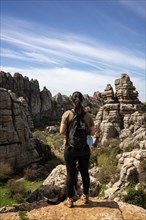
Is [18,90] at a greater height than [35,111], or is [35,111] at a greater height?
[18,90]

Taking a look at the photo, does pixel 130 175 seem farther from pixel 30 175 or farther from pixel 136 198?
pixel 30 175

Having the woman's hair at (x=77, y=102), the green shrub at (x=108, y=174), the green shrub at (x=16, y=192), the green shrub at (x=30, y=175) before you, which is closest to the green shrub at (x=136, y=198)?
the green shrub at (x=108, y=174)

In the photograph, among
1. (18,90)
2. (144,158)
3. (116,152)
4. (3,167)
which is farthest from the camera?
(18,90)

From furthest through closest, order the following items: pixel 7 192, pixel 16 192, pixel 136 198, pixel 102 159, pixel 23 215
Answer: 1. pixel 102 159
2. pixel 7 192
3. pixel 16 192
4. pixel 136 198
5. pixel 23 215

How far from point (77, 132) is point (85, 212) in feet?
5.33

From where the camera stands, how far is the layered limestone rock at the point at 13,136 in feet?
117

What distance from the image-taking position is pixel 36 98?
8838 cm

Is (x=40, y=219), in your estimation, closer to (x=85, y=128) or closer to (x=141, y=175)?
(x=85, y=128)

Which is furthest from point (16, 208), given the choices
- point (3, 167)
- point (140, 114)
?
point (140, 114)

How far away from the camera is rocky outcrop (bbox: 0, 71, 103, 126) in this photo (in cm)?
8138

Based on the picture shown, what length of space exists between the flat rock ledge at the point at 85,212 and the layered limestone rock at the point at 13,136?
29.0 metres

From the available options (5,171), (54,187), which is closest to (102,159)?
(5,171)

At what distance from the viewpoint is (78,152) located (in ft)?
21.8

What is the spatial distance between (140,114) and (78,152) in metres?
41.2
